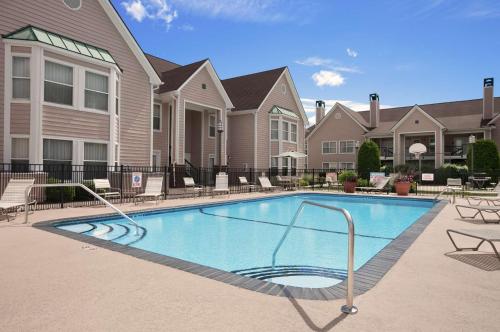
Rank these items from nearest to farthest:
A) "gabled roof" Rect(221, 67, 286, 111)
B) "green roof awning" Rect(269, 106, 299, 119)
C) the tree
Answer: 1. "gabled roof" Rect(221, 67, 286, 111)
2. "green roof awning" Rect(269, 106, 299, 119)
3. the tree

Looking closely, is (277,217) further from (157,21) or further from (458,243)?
(157,21)

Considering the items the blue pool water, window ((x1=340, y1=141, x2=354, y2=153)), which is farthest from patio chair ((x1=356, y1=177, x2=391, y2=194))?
window ((x1=340, y1=141, x2=354, y2=153))

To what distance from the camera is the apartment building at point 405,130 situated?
113 feet

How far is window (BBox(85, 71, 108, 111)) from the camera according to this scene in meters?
14.8

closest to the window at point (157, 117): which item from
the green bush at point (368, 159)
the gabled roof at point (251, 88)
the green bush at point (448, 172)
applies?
the gabled roof at point (251, 88)

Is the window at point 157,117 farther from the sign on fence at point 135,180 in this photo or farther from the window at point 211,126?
the sign on fence at point 135,180

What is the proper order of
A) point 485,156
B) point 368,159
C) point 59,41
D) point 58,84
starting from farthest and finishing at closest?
1. point 368,159
2. point 485,156
3. point 59,41
4. point 58,84

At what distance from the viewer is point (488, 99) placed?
114 feet

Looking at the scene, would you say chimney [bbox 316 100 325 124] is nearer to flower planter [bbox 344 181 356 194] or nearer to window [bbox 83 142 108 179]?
flower planter [bbox 344 181 356 194]

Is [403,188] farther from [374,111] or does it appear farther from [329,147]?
[374,111]

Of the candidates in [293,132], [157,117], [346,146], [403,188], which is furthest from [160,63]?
[346,146]

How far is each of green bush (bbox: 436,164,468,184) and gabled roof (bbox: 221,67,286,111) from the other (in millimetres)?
17875

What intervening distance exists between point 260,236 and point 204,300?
549cm

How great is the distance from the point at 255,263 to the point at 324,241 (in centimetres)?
268
